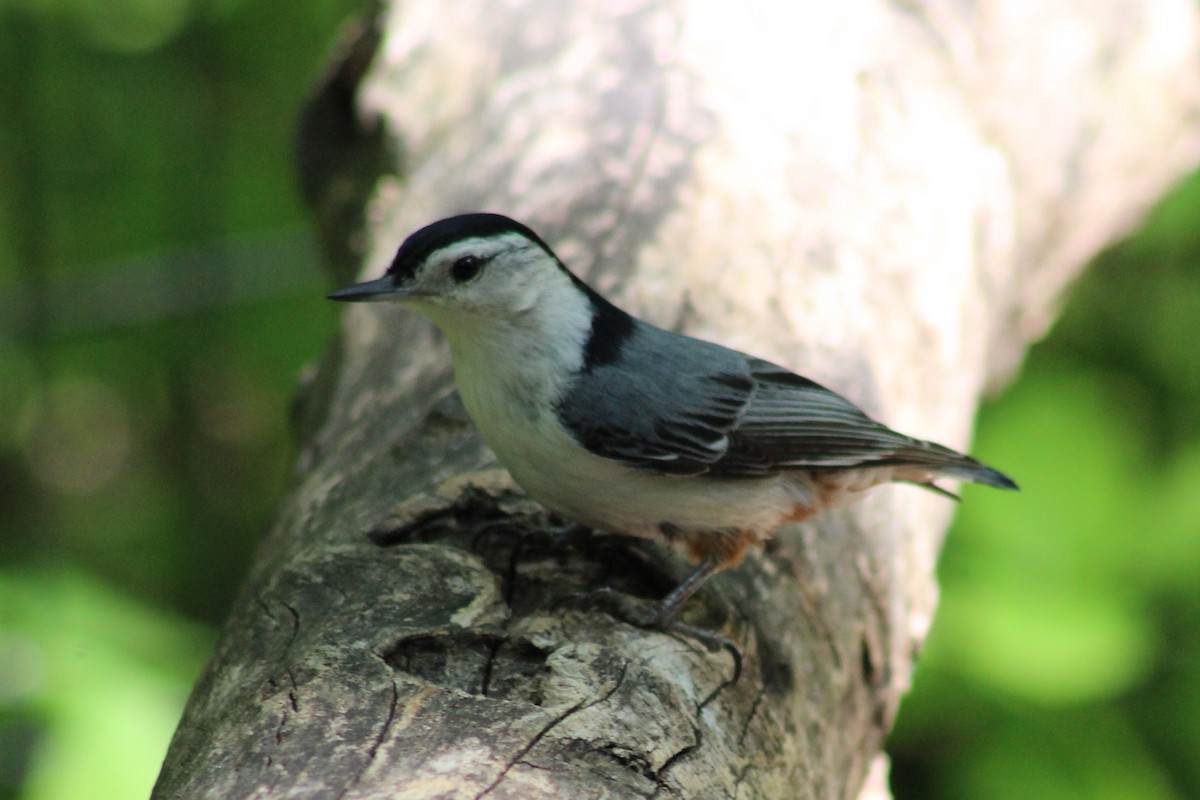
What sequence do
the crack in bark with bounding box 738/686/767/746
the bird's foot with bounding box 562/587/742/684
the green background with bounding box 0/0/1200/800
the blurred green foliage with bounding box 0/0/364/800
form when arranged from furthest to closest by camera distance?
1. the blurred green foliage with bounding box 0/0/364/800
2. the green background with bounding box 0/0/1200/800
3. the bird's foot with bounding box 562/587/742/684
4. the crack in bark with bounding box 738/686/767/746

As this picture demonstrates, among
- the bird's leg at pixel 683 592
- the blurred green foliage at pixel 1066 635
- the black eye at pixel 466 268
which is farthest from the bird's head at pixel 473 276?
the blurred green foliage at pixel 1066 635

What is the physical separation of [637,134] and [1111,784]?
7.78 feet

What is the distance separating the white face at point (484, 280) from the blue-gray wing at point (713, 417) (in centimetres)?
20

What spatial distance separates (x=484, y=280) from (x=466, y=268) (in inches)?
1.8

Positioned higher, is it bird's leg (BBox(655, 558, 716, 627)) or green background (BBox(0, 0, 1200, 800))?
bird's leg (BBox(655, 558, 716, 627))

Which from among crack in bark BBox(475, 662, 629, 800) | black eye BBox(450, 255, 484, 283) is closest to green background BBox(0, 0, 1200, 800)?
black eye BBox(450, 255, 484, 283)

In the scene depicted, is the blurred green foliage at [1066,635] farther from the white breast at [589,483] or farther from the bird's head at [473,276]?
the bird's head at [473,276]

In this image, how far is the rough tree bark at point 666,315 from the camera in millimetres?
1695

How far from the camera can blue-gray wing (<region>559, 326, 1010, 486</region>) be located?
2.30m

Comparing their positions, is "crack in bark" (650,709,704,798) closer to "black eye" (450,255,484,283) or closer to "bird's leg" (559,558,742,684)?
"bird's leg" (559,558,742,684)

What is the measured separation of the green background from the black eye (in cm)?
135

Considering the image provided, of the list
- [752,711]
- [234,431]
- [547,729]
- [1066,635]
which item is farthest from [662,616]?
[234,431]

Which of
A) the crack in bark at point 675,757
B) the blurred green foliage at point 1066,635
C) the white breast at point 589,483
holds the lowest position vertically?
the blurred green foliage at point 1066,635

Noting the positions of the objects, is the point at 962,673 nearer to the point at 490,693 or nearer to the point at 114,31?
the point at 490,693
